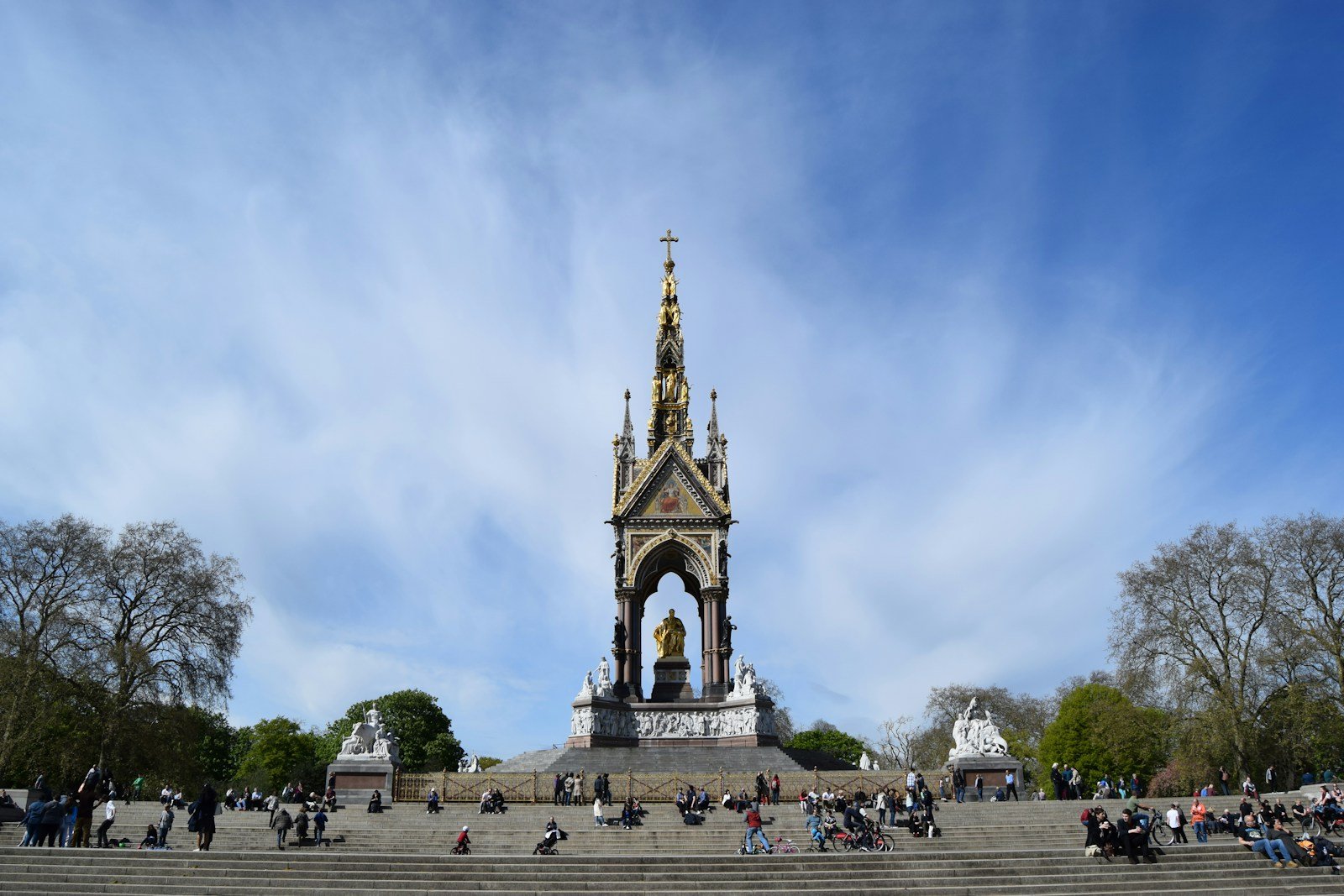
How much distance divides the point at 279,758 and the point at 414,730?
9.55 meters

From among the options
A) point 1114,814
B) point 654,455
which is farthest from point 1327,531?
point 654,455

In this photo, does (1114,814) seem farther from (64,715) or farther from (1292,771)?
(64,715)

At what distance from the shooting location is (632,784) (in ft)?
87.0

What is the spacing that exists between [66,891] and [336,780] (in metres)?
10.2

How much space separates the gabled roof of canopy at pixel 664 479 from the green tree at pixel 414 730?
115 ft

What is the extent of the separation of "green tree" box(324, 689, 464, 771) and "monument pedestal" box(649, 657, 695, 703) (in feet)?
106

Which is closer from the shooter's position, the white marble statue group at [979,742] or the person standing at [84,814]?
the person standing at [84,814]

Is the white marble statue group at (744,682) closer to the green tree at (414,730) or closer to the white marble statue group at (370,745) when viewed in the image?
the white marble statue group at (370,745)

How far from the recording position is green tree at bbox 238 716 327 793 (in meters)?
67.1

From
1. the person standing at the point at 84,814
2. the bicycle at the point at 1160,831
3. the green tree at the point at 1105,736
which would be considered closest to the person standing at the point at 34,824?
the person standing at the point at 84,814

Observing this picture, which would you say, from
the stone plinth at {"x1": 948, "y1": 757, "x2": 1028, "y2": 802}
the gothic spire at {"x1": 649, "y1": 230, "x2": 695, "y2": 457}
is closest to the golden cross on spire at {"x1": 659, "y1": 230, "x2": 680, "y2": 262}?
the gothic spire at {"x1": 649, "y1": 230, "x2": 695, "y2": 457}

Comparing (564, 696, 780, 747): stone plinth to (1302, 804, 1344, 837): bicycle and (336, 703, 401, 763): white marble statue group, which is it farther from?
(1302, 804, 1344, 837): bicycle

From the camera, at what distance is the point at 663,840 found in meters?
21.2

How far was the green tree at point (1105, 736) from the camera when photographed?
3984 centimetres
